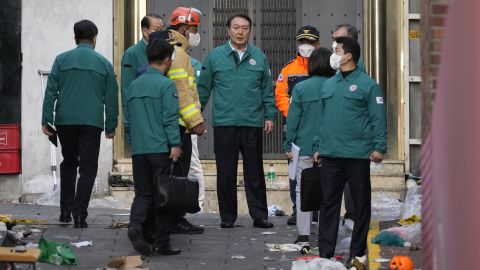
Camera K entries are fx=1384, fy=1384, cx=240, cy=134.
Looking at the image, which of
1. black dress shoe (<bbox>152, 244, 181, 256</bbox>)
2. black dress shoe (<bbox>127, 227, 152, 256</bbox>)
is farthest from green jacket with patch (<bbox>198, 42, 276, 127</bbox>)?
black dress shoe (<bbox>127, 227, 152, 256</bbox>)

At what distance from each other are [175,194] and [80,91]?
226cm

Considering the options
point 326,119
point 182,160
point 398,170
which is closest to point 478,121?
point 326,119

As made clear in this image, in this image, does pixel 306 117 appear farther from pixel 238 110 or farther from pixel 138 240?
pixel 138 240

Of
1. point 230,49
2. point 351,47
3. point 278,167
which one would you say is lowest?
point 278,167

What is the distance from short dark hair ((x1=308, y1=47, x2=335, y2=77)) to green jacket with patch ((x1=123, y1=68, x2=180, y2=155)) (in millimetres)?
1500

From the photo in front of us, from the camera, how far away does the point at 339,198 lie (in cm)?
1159

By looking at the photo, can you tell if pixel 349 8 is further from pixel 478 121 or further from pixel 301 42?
pixel 478 121

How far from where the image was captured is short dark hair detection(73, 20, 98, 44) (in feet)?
45.1

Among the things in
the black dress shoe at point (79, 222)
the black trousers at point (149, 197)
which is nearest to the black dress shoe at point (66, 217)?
the black dress shoe at point (79, 222)

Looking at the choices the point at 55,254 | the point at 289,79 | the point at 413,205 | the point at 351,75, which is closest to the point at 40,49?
the point at 289,79

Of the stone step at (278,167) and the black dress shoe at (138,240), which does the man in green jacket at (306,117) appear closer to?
the black dress shoe at (138,240)

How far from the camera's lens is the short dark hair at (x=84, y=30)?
45.1ft

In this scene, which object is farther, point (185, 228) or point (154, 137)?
point (185, 228)

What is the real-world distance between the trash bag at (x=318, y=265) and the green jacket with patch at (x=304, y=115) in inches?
82.4
